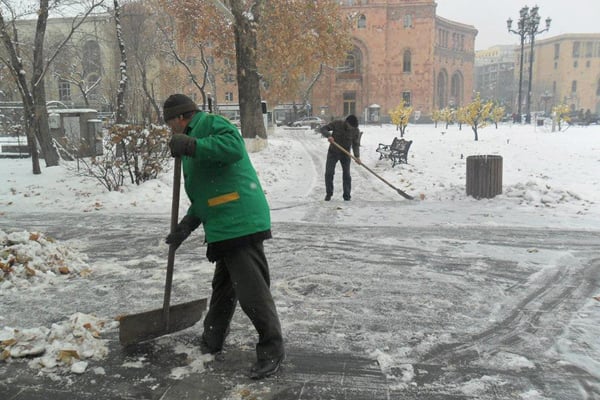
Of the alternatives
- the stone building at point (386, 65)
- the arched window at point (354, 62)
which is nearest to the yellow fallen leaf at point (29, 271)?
the stone building at point (386, 65)

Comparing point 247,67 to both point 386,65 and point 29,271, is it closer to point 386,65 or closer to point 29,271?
point 29,271

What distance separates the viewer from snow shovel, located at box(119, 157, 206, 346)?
3.14m

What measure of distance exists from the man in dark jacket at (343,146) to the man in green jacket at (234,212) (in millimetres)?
6020

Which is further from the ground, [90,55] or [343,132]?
[90,55]

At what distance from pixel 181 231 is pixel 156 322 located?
728 millimetres

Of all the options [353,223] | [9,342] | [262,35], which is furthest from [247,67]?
[9,342]

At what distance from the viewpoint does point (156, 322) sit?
336 cm

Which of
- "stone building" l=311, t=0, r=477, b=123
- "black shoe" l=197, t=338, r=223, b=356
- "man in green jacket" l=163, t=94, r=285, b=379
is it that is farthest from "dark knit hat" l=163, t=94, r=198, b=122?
"stone building" l=311, t=0, r=477, b=123

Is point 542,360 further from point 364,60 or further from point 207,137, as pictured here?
point 364,60

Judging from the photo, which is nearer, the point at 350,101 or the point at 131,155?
the point at 131,155

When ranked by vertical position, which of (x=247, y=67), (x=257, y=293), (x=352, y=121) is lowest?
(x=257, y=293)

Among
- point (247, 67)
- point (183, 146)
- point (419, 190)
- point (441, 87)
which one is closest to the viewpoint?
point (183, 146)

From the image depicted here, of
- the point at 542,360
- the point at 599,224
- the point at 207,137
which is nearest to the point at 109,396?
the point at 207,137

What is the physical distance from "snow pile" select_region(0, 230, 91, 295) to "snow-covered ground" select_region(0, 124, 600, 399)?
10 mm
